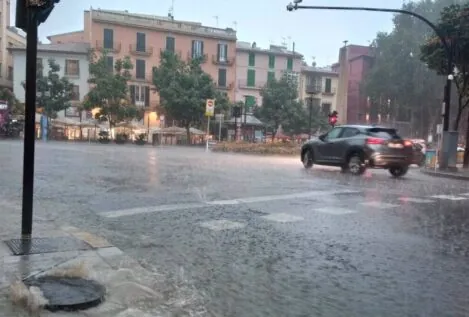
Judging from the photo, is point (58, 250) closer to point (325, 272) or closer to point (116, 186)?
point (325, 272)

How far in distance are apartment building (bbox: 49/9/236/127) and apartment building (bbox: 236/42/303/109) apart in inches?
92.5

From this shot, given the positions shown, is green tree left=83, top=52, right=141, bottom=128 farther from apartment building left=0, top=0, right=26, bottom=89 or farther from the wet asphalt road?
the wet asphalt road

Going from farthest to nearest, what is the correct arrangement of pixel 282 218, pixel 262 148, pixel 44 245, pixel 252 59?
pixel 252 59, pixel 262 148, pixel 282 218, pixel 44 245

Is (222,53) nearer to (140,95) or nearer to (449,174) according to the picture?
(140,95)

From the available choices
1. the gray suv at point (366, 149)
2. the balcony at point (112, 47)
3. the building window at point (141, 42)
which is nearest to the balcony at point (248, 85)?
the building window at point (141, 42)

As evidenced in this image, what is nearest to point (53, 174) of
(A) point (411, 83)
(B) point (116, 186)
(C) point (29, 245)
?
(B) point (116, 186)

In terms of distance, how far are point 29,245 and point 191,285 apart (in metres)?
2.07

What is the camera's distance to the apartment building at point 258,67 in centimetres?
6762

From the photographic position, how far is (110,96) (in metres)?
49.0

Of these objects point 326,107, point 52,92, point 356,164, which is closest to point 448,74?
point 356,164

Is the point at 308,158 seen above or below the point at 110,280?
above

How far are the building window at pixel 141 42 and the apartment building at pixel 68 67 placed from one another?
5590 millimetres

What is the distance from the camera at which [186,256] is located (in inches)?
228

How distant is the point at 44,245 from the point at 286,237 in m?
2.89
